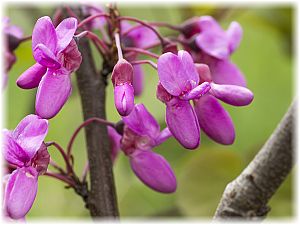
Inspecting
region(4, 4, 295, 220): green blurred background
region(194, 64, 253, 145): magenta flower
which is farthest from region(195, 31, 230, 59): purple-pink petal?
region(4, 4, 295, 220): green blurred background

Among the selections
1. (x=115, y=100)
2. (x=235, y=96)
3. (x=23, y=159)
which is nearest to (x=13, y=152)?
(x=23, y=159)

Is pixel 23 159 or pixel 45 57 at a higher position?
pixel 45 57

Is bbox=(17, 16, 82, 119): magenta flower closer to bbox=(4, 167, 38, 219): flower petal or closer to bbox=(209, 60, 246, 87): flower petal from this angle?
bbox=(4, 167, 38, 219): flower petal

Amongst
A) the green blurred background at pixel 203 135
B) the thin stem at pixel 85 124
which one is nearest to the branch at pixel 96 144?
the thin stem at pixel 85 124

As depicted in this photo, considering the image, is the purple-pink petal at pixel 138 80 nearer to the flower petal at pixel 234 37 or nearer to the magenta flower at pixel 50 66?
the flower petal at pixel 234 37

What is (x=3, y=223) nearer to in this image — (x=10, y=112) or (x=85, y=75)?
(x=85, y=75)

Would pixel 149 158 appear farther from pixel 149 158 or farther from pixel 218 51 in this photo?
pixel 218 51

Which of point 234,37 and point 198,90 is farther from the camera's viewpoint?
point 234,37
